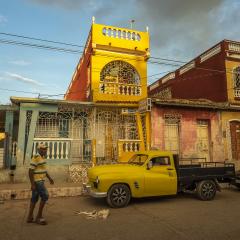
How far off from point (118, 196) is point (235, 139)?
10.4 m

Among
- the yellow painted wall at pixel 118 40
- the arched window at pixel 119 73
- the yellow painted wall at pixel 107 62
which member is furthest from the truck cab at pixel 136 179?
the yellow painted wall at pixel 118 40

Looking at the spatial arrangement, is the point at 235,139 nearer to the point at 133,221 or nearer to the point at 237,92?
the point at 237,92

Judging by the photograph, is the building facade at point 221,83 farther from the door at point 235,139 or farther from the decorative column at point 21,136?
the decorative column at point 21,136

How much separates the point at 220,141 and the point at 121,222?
1054 cm

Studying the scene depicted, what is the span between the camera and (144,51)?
15.5 metres

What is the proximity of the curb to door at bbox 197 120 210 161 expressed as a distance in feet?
25.3

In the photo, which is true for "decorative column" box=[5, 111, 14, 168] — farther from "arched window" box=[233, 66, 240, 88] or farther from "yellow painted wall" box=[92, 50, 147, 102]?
"arched window" box=[233, 66, 240, 88]

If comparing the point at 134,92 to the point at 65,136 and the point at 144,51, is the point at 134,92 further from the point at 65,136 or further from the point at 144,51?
the point at 65,136

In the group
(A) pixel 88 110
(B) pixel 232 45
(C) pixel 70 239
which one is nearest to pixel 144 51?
(A) pixel 88 110

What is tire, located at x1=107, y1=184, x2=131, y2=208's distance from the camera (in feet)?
25.2

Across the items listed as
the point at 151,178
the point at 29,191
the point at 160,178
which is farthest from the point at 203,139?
the point at 29,191

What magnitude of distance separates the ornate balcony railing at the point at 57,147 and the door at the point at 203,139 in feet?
23.5

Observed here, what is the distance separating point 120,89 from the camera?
14.7m

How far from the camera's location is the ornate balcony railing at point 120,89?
14.5m
